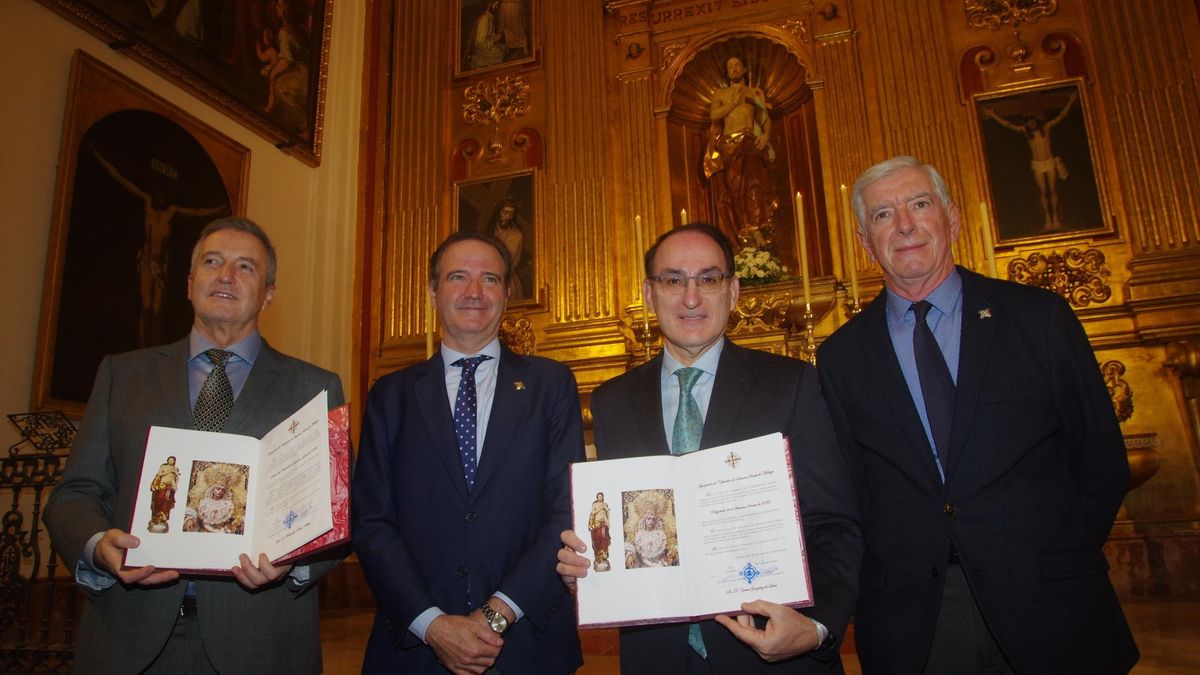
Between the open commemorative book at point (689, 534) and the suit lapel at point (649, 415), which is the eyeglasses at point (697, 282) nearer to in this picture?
the suit lapel at point (649, 415)

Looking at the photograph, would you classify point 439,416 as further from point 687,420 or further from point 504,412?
point 687,420

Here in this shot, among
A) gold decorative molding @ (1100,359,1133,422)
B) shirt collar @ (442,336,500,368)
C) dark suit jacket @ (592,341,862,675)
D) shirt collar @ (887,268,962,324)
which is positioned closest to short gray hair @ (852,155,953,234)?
shirt collar @ (887,268,962,324)

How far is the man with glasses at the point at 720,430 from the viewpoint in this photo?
5.56 feet

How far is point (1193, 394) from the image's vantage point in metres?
5.78

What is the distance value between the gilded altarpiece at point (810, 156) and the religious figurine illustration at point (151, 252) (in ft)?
7.15

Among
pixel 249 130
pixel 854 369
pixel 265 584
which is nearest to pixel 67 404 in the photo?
pixel 249 130

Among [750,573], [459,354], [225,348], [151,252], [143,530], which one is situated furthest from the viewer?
[151,252]

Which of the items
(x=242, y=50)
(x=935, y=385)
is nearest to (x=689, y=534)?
(x=935, y=385)

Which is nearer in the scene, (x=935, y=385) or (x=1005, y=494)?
(x=1005, y=494)

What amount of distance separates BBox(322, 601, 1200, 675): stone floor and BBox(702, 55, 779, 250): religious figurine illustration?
417cm

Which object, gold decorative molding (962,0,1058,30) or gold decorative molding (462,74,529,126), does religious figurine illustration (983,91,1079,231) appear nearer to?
gold decorative molding (962,0,1058,30)

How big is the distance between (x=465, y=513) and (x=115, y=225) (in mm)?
5162

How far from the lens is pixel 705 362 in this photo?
6.91 ft

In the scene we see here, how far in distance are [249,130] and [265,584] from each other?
6731 millimetres
